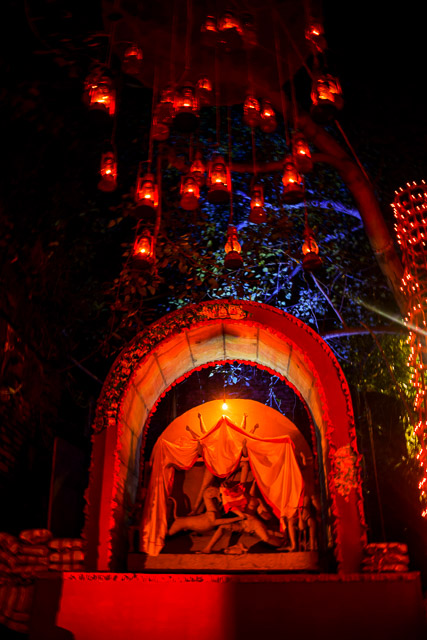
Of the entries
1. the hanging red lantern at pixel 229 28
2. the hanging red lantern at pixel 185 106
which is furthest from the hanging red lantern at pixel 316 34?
the hanging red lantern at pixel 185 106

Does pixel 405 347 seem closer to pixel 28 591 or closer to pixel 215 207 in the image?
pixel 215 207

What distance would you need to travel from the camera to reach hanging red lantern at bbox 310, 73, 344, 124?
493cm

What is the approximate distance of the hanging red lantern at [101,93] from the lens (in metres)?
4.94

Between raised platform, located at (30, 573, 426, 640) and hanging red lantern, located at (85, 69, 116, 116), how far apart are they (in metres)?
4.47

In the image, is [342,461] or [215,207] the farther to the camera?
[215,207]

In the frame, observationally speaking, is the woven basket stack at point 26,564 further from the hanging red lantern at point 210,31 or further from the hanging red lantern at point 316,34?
the hanging red lantern at point 316,34

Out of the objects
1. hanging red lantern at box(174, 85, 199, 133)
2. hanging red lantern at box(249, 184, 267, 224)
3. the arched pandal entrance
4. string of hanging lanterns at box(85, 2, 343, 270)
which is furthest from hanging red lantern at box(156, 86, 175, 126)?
the arched pandal entrance

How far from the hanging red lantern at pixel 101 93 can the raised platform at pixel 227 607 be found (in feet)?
14.7

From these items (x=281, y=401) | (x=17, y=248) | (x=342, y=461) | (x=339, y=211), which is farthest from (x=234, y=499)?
(x=339, y=211)

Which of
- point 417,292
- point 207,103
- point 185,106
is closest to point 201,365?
point 417,292

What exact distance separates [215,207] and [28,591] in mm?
6003

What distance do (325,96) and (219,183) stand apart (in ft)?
4.02

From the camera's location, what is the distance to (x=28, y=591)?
5695mm

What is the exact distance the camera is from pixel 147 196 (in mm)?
5398
